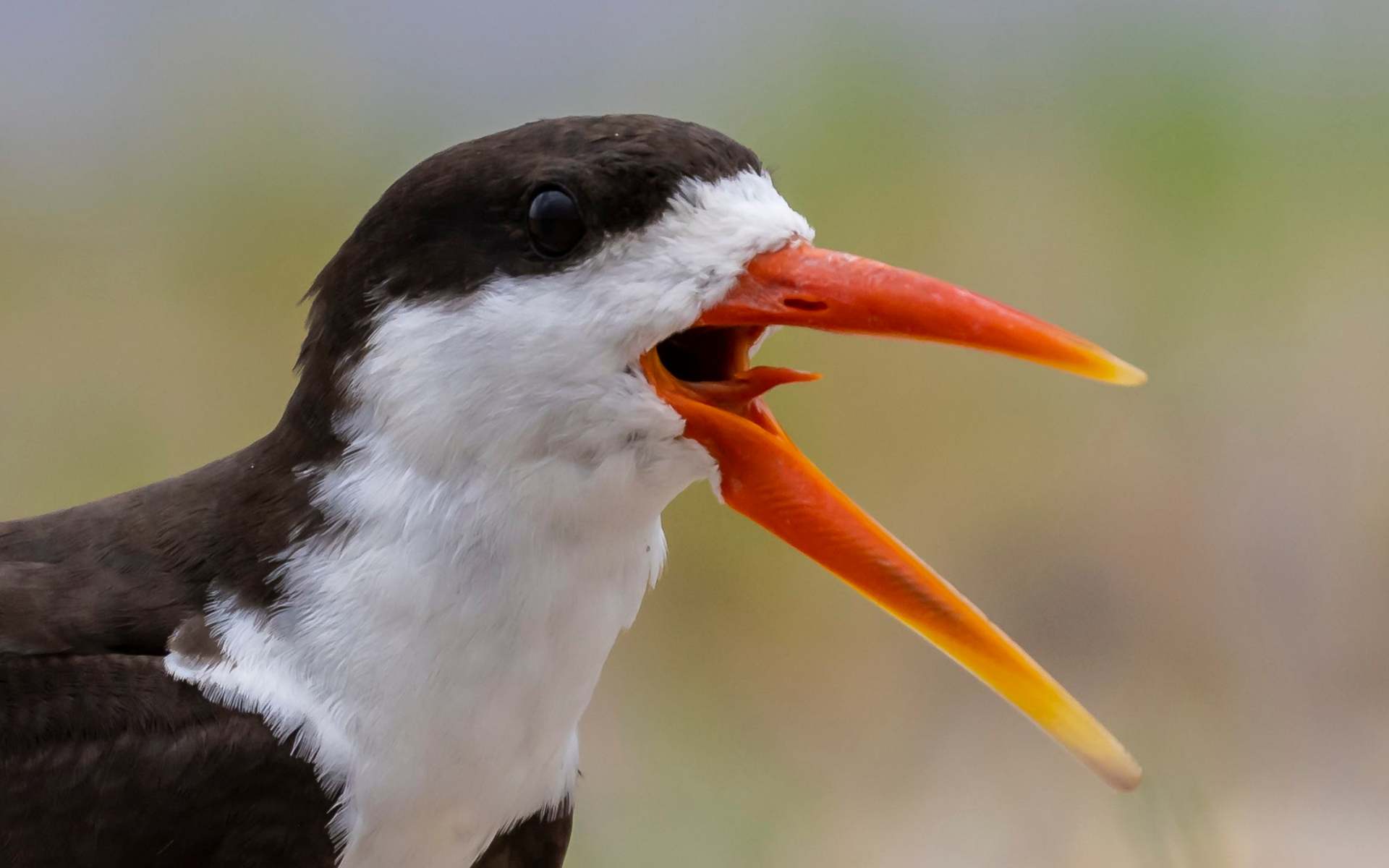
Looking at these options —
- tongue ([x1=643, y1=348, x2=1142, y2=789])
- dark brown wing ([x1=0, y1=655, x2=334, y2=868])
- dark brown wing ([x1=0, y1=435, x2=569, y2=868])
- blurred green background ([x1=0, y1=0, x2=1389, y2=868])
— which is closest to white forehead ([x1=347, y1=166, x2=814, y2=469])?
tongue ([x1=643, y1=348, x2=1142, y2=789])

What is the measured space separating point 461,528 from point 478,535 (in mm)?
21

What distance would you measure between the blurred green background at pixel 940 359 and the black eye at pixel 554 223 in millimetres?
1905

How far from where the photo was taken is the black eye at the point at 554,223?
59.2 inches

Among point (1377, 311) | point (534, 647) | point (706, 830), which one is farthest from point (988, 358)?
point (534, 647)

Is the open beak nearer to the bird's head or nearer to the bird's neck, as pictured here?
the bird's head

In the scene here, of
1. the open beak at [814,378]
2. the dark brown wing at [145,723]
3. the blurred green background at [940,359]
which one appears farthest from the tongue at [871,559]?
the blurred green background at [940,359]

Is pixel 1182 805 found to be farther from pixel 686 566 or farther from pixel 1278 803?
pixel 686 566

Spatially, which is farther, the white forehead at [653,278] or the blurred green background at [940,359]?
the blurred green background at [940,359]

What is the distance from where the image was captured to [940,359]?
13.0 ft

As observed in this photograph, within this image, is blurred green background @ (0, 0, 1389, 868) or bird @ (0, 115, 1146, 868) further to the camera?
blurred green background @ (0, 0, 1389, 868)

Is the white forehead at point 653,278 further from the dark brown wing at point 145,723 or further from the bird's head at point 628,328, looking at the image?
the dark brown wing at point 145,723

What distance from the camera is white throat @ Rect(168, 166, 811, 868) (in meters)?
1.49

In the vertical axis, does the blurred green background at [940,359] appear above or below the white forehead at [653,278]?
below

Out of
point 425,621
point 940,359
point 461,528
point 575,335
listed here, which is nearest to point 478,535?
point 461,528
